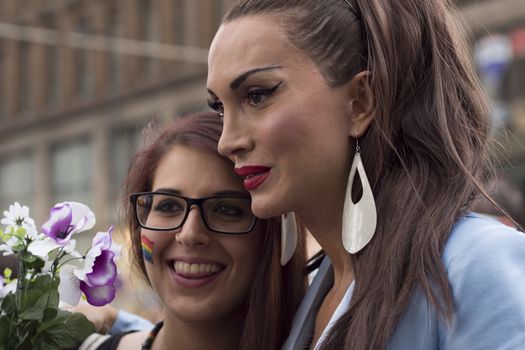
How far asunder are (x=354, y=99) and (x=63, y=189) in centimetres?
3354

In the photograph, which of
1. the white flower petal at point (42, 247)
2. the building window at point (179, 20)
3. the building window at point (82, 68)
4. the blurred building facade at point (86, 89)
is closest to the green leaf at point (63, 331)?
the white flower petal at point (42, 247)

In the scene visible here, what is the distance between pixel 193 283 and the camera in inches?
112

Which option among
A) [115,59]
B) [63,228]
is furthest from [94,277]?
[115,59]

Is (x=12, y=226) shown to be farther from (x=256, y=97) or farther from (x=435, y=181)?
(x=435, y=181)

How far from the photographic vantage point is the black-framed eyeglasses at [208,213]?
2.87 metres

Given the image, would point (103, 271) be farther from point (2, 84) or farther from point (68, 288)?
point (2, 84)

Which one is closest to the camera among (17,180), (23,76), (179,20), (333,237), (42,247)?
(333,237)

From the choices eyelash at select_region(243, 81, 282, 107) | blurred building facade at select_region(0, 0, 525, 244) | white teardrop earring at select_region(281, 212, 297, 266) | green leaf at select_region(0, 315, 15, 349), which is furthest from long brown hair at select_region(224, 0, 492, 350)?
blurred building facade at select_region(0, 0, 525, 244)

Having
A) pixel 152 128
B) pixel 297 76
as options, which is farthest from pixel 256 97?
pixel 152 128

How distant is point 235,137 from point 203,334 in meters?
0.84

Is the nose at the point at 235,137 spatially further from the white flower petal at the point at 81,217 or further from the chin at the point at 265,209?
the white flower petal at the point at 81,217

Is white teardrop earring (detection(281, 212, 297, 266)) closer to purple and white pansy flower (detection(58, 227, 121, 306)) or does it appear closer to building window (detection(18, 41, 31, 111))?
purple and white pansy flower (detection(58, 227, 121, 306))

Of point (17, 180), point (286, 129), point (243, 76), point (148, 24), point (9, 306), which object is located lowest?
point (17, 180)

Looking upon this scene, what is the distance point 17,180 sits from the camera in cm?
3781
